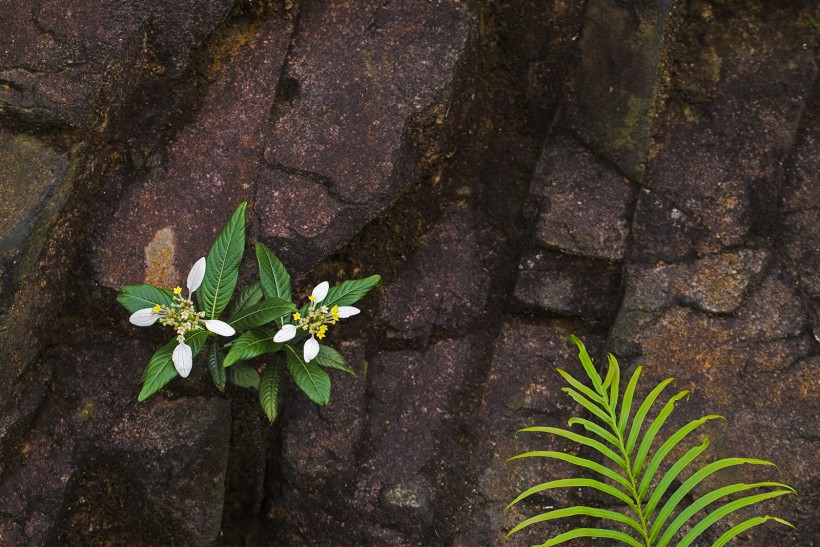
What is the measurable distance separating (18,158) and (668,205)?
210cm

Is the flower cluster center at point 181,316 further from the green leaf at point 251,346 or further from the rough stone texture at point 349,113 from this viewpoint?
the rough stone texture at point 349,113

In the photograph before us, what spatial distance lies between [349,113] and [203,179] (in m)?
0.53

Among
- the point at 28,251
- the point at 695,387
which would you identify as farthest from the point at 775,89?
the point at 28,251

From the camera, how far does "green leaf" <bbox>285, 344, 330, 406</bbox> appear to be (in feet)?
8.49

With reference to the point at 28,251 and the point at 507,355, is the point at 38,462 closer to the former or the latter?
the point at 28,251

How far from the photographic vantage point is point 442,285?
3.06 metres

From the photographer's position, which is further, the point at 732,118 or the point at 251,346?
the point at 732,118

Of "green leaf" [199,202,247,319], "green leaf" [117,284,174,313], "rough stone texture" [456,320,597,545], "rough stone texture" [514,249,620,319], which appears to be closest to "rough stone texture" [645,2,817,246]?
"rough stone texture" [514,249,620,319]

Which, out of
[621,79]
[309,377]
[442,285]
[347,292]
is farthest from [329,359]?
[621,79]

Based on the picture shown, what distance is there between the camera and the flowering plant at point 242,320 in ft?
8.38

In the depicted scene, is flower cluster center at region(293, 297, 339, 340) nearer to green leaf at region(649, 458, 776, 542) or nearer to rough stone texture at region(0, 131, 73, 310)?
rough stone texture at region(0, 131, 73, 310)

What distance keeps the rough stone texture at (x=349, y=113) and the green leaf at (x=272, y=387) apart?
355mm

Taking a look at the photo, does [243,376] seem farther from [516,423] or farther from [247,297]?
[516,423]

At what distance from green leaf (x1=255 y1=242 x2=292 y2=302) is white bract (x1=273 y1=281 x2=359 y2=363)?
0.09m
